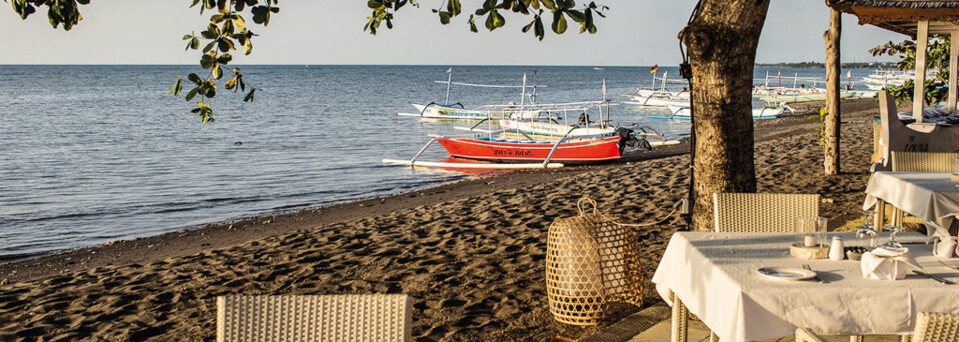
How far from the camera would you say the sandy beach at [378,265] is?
5.73m

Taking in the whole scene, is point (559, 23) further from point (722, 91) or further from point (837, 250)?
point (722, 91)

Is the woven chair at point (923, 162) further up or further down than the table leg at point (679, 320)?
further up

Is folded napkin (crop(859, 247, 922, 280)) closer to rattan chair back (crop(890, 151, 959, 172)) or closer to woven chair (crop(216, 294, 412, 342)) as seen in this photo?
woven chair (crop(216, 294, 412, 342))

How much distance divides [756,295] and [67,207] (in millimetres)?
14603

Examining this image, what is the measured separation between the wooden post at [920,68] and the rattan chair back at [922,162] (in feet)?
8.81

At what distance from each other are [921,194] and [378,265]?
4.40 meters

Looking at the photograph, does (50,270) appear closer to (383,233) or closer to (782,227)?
(383,233)

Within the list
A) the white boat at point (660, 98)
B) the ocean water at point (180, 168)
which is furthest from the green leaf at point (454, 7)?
the white boat at point (660, 98)

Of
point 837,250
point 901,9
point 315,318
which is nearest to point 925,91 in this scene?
point 901,9

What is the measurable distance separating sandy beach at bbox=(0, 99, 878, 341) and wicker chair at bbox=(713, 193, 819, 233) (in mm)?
1147

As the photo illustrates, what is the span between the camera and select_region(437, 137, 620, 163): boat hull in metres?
18.5

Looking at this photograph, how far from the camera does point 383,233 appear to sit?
359 inches

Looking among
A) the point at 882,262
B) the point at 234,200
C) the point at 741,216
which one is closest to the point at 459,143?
the point at 234,200

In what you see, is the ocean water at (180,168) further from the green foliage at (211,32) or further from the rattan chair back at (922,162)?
the rattan chair back at (922,162)
